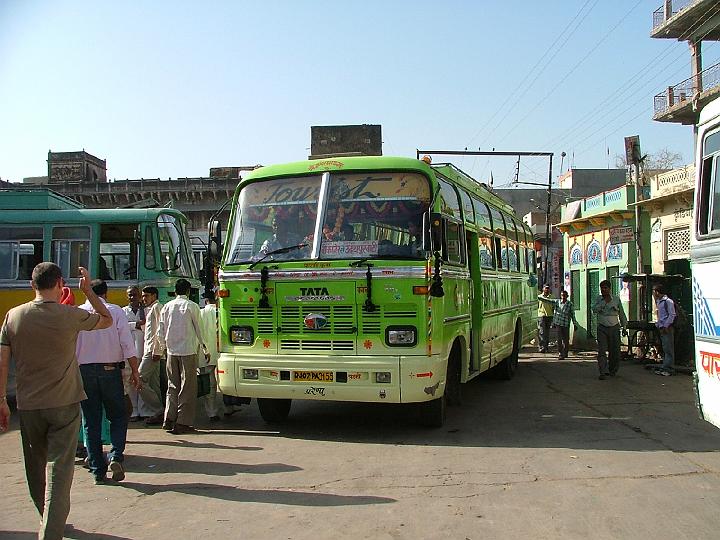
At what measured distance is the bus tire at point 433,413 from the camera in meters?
8.46

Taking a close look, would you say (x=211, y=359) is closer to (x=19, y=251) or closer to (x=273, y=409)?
(x=273, y=409)

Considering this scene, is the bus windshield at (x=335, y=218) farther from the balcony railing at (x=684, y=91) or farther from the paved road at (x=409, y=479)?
the balcony railing at (x=684, y=91)

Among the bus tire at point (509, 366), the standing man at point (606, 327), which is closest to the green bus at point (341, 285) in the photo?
the bus tire at point (509, 366)

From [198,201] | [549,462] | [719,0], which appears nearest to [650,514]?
[549,462]

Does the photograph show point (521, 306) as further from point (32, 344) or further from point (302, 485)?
point (32, 344)

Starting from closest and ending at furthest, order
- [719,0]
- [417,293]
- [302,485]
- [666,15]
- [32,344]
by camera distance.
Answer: [32,344] < [302,485] < [417,293] < [719,0] < [666,15]

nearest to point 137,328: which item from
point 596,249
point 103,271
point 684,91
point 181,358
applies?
point 181,358

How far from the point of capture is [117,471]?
20.6 feet

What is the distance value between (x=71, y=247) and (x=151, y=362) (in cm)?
402

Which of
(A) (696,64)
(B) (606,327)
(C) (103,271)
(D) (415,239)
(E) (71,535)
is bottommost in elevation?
(E) (71,535)

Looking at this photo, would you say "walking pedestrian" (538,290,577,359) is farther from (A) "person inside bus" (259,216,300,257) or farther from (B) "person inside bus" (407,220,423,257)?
(A) "person inside bus" (259,216,300,257)

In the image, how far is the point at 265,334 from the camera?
8188 mm

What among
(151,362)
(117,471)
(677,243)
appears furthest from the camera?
(677,243)

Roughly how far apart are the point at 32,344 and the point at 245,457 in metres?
3.05
